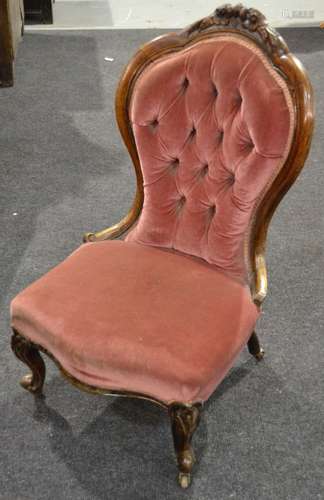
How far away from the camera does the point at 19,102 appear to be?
143 inches

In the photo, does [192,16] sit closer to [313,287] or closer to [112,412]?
[313,287]

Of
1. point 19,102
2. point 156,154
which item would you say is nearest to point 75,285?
point 156,154

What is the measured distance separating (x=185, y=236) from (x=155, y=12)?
379 cm

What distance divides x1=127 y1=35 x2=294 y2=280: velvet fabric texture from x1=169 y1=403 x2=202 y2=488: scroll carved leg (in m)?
0.41

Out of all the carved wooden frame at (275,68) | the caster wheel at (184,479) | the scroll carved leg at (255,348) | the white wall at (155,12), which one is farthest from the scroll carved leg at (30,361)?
the white wall at (155,12)

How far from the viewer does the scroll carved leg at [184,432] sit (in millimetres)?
1516

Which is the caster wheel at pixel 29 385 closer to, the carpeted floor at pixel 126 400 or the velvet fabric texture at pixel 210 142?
the carpeted floor at pixel 126 400

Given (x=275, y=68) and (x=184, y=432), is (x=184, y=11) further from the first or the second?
(x=184, y=432)

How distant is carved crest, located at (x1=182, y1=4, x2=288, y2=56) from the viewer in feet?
5.04

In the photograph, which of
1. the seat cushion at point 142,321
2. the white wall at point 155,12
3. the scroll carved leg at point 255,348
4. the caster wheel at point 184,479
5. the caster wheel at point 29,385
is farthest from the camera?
the white wall at point 155,12

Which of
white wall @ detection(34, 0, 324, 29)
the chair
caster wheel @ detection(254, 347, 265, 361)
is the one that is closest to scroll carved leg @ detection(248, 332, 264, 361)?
caster wheel @ detection(254, 347, 265, 361)

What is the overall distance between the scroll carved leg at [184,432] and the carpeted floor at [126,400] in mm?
59

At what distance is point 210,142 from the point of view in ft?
5.61

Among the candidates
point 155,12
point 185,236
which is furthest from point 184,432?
point 155,12
